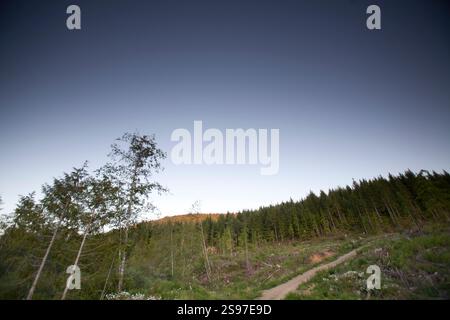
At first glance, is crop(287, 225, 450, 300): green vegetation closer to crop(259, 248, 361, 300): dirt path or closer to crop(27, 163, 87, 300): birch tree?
crop(259, 248, 361, 300): dirt path

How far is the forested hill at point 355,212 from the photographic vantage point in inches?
1945

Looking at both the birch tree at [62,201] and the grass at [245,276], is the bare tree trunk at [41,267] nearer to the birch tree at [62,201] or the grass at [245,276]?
the birch tree at [62,201]

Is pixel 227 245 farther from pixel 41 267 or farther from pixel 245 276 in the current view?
pixel 41 267

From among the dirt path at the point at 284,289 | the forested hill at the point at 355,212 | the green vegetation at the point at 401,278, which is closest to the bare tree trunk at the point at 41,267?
the dirt path at the point at 284,289

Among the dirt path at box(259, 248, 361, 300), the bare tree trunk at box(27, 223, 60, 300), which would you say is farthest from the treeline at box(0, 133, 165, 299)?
the dirt path at box(259, 248, 361, 300)

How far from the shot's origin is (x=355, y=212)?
68000 mm

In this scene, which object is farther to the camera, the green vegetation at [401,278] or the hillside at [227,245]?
the hillside at [227,245]

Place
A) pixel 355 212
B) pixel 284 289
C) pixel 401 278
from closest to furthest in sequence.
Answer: pixel 401 278 < pixel 284 289 < pixel 355 212

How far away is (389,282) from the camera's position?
12398 millimetres

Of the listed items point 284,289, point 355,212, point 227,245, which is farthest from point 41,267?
point 355,212

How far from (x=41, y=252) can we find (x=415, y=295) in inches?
836

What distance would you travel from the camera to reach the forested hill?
162 ft
